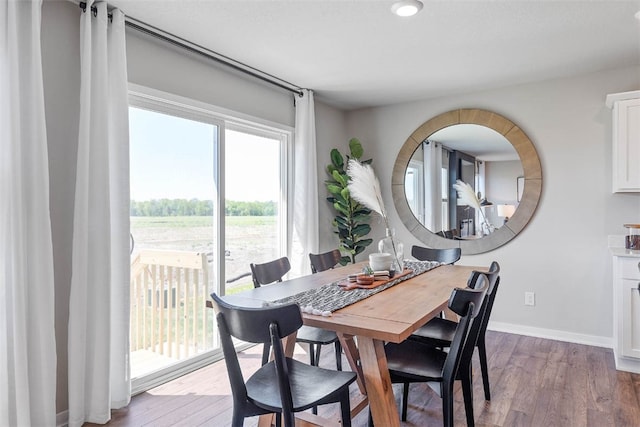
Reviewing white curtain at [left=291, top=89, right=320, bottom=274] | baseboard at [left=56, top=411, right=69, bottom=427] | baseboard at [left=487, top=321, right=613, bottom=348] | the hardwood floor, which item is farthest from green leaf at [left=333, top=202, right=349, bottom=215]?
baseboard at [left=56, top=411, right=69, bottom=427]

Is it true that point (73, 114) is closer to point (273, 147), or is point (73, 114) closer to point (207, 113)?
point (207, 113)

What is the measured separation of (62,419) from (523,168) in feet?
13.6

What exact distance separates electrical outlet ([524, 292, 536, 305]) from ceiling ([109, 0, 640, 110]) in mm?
2054

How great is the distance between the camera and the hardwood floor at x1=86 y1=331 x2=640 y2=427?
2350 mm

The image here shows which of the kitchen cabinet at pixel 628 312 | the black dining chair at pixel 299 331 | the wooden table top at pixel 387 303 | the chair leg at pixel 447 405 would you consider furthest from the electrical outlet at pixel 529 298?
the chair leg at pixel 447 405

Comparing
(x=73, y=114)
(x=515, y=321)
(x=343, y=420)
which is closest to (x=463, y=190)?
(x=515, y=321)

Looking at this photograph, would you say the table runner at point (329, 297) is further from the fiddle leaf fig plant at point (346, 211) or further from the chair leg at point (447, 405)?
the fiddle leaf fig plant at point (346, 211)

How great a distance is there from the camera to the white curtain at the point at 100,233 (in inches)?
90.7

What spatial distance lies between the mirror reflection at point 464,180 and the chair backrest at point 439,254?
0.93 m

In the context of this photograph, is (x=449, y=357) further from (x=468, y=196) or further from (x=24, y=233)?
(x=468, y=196)

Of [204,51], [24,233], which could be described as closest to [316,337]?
[24,233]

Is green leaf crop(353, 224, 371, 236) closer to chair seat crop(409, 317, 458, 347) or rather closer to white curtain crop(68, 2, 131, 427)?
chair seat crop(409, 317, 458, 347)

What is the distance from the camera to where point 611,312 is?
3.60 meters

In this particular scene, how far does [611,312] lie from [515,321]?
799 mm
